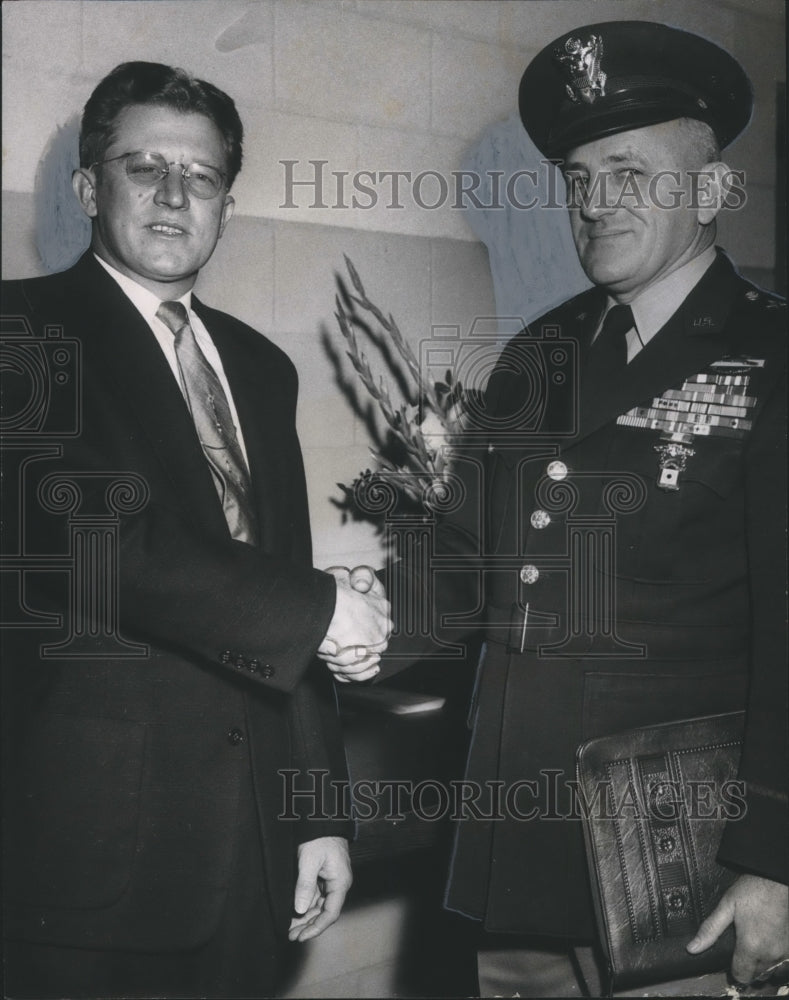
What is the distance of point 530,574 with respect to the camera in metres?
1.54

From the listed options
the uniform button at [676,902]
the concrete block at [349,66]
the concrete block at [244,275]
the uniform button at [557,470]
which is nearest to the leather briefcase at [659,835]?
the uniform button at [676,902]

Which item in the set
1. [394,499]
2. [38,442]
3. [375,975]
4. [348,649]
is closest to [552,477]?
[394,499]

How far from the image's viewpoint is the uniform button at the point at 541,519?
1.53 m

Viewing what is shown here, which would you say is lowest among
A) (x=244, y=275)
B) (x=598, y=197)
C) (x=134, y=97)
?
(x=244, y=275)

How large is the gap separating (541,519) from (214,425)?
534 millimetres

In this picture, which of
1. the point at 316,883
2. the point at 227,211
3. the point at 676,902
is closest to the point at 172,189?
the point at 227,211

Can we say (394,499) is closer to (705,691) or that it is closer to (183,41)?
(705,691)

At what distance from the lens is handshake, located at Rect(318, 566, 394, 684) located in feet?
4.85

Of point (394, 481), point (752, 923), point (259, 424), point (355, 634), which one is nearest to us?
point (752, 923)

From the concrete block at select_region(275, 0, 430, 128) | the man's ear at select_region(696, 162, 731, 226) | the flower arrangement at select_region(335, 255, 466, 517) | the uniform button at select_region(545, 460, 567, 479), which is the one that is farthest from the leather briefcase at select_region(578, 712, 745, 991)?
the concrete block at select_region(275, 0, 430, 128)

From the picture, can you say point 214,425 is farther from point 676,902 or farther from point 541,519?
point 676,902

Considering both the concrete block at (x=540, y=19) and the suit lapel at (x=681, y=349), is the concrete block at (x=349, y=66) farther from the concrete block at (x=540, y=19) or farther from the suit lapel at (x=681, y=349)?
the suit lapel at (x=681, y=349)

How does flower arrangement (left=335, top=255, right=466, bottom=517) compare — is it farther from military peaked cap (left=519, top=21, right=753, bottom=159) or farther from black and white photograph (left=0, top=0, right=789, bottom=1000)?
military peaked cap (left=519, top=21, right=753, bottom=159)

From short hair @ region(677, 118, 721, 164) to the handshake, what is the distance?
86 centimetres
